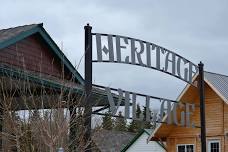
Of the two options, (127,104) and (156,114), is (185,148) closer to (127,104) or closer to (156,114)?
(156,114)

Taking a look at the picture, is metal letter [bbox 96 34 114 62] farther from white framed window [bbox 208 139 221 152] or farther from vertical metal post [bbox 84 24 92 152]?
white framed window [bbox 208 139 221 152]

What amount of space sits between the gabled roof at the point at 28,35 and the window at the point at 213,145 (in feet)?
25.0

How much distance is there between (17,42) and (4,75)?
2.66 m

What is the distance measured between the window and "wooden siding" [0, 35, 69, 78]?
26.1ft

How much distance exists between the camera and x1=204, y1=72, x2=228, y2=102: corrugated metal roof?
22044 millimetres

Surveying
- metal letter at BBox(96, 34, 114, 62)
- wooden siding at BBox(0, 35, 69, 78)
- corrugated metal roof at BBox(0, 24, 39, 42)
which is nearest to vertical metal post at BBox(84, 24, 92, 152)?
metal letter at BBox(96, 34, 114, 62)

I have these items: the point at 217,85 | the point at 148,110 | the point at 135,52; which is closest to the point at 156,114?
A: the point at 148,110

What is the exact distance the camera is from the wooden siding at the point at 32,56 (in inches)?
659

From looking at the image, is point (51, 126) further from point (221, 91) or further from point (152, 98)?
point (221, 91)

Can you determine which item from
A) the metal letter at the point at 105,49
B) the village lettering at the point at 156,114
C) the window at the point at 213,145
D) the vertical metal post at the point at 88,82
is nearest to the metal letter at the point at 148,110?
the village lettering at the point at 156,114

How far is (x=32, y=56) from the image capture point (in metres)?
18.2

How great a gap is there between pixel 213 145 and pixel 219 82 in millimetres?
2789

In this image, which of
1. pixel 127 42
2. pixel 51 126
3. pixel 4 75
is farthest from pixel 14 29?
pixel 51 126

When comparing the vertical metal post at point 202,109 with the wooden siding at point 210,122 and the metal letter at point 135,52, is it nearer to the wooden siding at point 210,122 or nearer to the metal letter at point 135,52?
the metal letter at point 135,52
